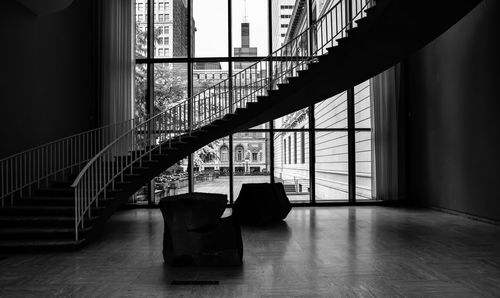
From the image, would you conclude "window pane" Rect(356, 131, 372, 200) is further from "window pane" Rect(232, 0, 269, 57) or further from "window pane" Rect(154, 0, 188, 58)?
"window pane" Rect(154, 0, 188, 58)

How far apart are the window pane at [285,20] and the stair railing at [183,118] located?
0.64m

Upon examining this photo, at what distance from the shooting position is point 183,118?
341 inches

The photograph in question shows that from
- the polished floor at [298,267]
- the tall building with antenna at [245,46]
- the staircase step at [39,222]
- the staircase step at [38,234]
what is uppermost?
the tall building with antenna at [245,46]

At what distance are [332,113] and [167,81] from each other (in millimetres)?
4128

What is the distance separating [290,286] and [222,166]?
600 centimetres

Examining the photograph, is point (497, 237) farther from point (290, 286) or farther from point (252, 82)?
point (252, 82)

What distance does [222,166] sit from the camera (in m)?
9.16

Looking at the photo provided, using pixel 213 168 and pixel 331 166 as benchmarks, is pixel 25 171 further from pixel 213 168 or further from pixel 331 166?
pixel 331 166

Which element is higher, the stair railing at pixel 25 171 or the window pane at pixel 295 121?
the window pane at pixel 295 121

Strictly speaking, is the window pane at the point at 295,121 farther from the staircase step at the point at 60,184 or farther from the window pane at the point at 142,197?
the staircase step at the point at 60,184

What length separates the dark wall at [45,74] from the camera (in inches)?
232

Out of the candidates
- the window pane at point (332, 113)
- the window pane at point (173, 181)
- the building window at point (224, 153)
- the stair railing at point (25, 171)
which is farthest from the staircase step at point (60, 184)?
the window pane at point (332, 113)

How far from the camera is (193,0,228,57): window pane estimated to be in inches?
365

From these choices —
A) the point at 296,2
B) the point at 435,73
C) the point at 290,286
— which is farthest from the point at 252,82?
the point at 290,286
